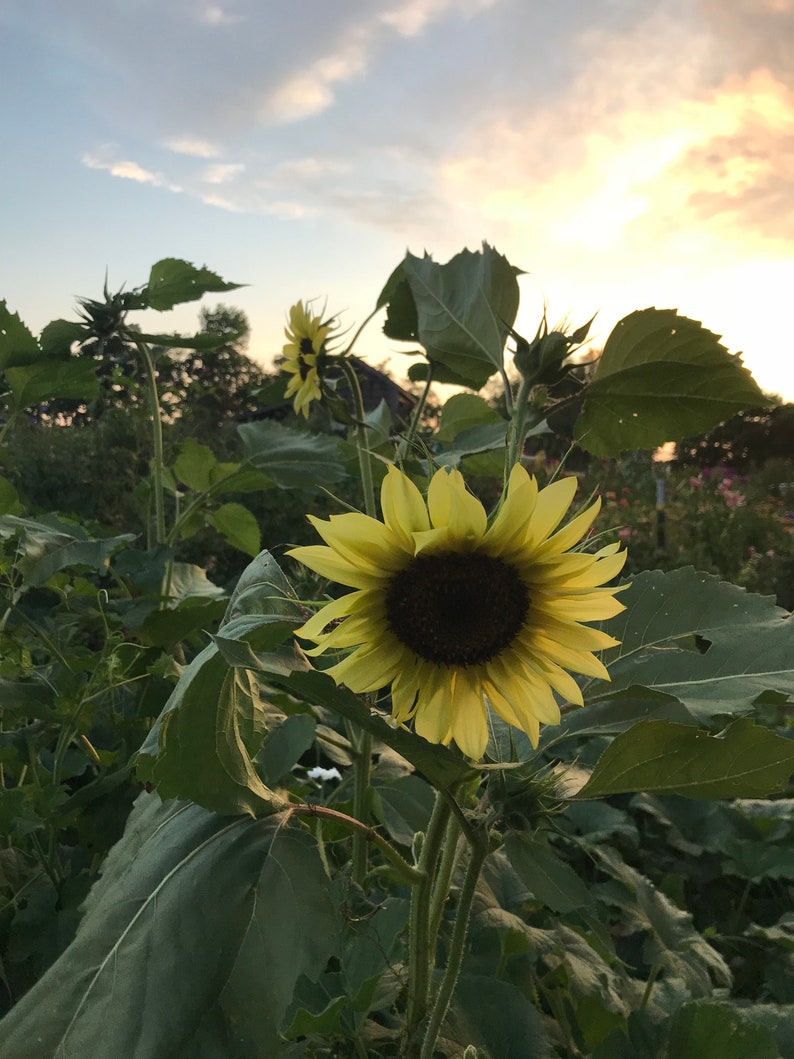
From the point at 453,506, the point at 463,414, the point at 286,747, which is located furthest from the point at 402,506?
the point at 463,414

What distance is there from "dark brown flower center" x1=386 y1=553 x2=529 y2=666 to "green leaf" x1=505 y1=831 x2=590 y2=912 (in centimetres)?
13

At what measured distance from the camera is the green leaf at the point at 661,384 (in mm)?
756

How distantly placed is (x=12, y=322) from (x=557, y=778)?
1.02 meters

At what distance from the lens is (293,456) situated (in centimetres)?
128

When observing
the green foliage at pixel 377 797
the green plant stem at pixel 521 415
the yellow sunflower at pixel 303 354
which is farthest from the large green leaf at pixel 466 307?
the yellow sunflower at pixel 303 354

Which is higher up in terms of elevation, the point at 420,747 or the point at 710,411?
the point at 710,411

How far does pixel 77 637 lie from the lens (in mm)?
1394

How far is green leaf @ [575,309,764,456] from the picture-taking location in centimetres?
76

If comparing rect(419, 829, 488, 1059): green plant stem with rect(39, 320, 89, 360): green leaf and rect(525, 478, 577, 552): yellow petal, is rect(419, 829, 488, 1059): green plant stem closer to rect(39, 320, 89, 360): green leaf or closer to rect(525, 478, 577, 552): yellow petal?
rect(525, 478, 577, 552): yellow petal

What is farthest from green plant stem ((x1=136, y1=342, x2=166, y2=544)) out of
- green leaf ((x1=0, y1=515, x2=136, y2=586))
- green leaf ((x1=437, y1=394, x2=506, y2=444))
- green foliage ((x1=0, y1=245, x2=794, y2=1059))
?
green leaf ((x1=437, y1=394, x2=506, y2=444))

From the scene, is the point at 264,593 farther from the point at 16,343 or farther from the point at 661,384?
the point at 16,343

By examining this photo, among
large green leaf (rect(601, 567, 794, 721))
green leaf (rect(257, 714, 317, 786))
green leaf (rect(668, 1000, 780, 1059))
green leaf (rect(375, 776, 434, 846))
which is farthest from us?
green leaf (rect(375, 776, 434, 846))

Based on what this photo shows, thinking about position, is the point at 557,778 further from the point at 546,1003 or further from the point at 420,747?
the point at 546,1003

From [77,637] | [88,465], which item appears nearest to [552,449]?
[88,465]
